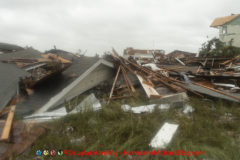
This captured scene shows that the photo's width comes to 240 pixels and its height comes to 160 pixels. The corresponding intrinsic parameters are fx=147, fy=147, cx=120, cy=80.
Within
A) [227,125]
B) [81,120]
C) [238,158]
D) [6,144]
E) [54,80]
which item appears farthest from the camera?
[54,80]

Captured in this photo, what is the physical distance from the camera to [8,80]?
405 centimetres

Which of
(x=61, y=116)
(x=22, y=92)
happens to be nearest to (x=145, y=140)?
(x=61, y=116)

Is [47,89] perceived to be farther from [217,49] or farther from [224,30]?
[224,30]

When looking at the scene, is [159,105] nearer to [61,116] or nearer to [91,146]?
[91,146]

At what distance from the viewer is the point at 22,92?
4023 millimetres

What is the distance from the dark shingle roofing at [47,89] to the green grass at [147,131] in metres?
1.21

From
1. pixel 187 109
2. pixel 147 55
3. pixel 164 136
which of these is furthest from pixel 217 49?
pixel 164 136

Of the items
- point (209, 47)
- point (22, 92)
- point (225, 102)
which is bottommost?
point (225, 102)

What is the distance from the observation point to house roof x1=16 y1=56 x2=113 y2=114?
374cm

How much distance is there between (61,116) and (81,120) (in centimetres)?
51

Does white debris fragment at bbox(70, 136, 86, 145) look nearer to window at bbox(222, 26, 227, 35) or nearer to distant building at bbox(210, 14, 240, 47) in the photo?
distant building at bbox(210, 14, 240, 47)

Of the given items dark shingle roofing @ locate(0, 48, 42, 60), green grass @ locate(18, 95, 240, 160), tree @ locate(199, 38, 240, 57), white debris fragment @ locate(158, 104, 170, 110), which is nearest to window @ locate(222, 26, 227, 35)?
tree @ locate(199, 38, 240, 57)

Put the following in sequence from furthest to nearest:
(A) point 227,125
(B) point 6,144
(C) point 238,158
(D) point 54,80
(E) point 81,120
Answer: (D) point 54,80 < (E) point 81,120 < (A) point 227,125 < (B) point 6,144 < (C) point 238,158

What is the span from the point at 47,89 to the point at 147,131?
3295 mm
